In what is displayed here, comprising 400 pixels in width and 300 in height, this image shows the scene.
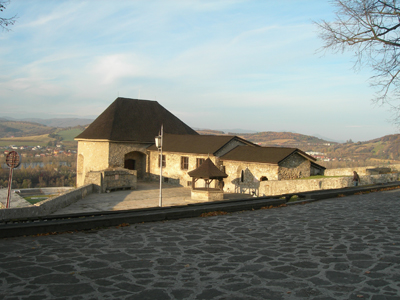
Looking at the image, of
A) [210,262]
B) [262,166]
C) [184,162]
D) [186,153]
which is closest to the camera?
[210,262]

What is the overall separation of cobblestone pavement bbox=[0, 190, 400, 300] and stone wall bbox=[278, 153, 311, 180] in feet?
51.0

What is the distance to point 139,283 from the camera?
407 centimetres

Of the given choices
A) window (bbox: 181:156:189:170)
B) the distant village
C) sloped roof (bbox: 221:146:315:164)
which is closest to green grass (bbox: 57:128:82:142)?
the distant village

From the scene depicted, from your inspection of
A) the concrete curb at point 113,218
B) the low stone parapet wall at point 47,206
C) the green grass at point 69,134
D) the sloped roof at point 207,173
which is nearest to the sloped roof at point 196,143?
the sloped roof at point 207,173

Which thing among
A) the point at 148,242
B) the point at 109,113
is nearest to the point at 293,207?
the point at 148,242

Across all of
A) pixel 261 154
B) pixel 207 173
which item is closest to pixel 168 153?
pixel 261 154

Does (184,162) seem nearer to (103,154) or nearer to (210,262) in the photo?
(103,154)

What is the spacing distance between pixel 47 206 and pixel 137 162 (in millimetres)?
18820

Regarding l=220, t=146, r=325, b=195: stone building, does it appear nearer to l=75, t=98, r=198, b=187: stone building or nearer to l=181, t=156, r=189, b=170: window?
l=181, t=156, r=189, b=170: window

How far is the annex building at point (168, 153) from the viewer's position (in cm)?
2422

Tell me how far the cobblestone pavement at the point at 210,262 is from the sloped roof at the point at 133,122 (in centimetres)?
2510

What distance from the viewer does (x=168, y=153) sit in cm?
3045

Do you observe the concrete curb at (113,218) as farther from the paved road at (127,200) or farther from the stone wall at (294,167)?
the stone wall at (294,167)

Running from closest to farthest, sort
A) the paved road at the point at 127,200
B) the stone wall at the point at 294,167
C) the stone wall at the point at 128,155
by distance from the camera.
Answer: the paved road at the point at 127,200 < the stone wall at the point at 294,167 < the stone wall at the point at 128,155
